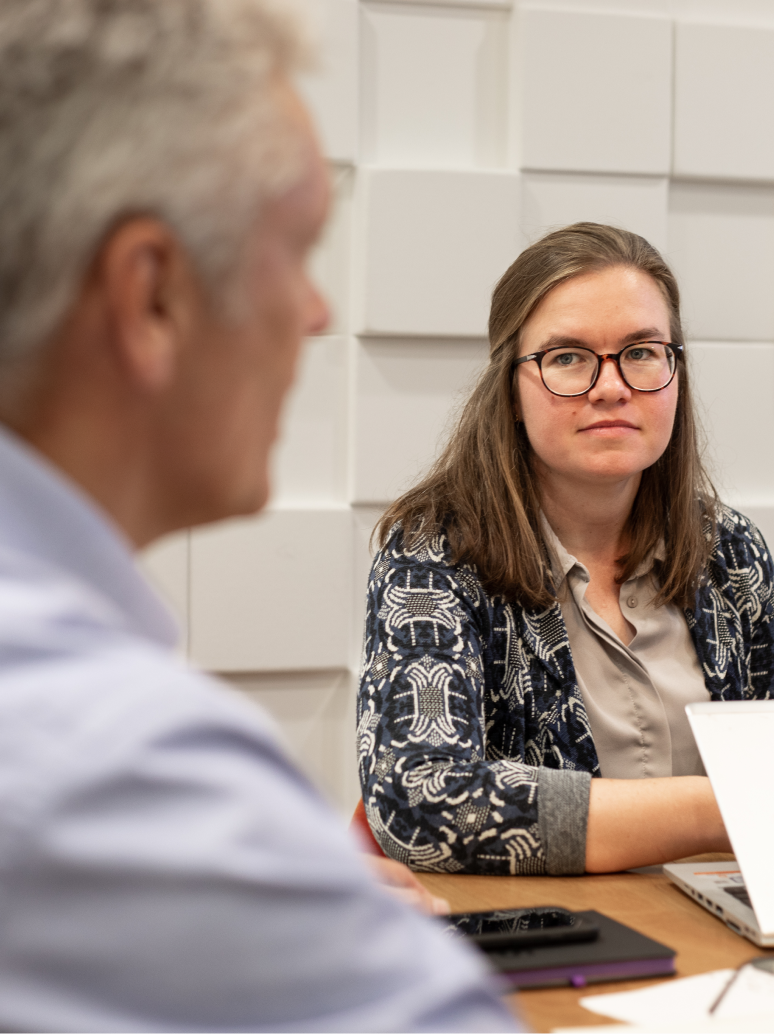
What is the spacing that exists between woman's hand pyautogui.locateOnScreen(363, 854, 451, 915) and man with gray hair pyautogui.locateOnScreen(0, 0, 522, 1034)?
519 millimetres

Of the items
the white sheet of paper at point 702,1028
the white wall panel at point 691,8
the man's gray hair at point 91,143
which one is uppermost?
the white wall panel at point 691,8

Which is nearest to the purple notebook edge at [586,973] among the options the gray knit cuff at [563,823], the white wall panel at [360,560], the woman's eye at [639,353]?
the gray knit cuff at [563,823]

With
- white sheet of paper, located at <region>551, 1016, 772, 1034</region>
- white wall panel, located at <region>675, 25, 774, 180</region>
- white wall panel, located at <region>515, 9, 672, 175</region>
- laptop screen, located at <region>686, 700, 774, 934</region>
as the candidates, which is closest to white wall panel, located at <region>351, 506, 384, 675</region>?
white wall panel, located at <region>515, 9, 672, 175</region>

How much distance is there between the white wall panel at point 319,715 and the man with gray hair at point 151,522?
174 cm

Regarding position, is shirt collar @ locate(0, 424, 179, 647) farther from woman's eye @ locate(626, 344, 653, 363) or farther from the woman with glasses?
woman's eye @ locate(626, 344, 653, 363)

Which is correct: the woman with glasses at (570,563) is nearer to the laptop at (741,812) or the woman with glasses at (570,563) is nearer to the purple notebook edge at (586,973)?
the laptop at (741,812)

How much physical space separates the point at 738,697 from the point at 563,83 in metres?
1.34

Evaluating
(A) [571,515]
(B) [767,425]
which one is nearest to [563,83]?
(B) [767,425]

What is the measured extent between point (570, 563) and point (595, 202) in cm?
104

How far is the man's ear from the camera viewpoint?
45cm

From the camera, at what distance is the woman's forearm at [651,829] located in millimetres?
1150

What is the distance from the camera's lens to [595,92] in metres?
2.27

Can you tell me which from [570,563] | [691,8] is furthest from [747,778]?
[691,8]

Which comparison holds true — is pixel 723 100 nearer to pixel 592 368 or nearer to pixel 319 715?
pixel 592 368
